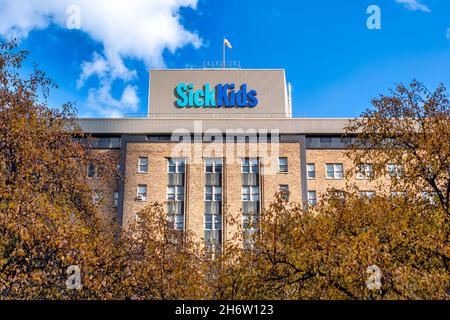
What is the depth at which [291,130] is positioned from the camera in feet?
168

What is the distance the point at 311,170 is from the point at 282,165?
3.20 m

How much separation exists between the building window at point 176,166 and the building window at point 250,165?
6233 mm

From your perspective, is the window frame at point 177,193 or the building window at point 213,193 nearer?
the window frame at point 177,193

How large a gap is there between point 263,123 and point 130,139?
45.9 ft

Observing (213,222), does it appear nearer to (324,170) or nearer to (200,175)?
(200,175)

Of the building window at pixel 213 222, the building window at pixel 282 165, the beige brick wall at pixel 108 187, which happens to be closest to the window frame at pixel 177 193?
the building window at pixel 213 222

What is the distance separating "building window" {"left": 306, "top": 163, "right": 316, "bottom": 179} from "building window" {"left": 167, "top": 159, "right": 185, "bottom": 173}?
1284 centimetres

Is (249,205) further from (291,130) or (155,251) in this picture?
(155,251)

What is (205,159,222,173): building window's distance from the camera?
163 feet

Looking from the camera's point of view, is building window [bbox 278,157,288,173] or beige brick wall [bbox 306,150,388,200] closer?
building window [bbox 278,157,288,173]

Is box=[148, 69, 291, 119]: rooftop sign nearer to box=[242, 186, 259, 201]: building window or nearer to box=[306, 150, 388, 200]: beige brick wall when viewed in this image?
box=[306, 150, 388, 200]: beige brick wall

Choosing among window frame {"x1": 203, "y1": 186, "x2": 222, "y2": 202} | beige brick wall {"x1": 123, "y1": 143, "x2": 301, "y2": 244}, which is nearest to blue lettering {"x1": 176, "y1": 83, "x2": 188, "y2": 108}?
beige brick wall {"x1": 123, "y1": 143, "x2": 301, "y2": 244}

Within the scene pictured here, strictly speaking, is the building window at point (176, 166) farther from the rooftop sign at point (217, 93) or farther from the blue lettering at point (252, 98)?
the blue lettering at point (252, 98)

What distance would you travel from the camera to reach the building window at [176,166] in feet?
162
